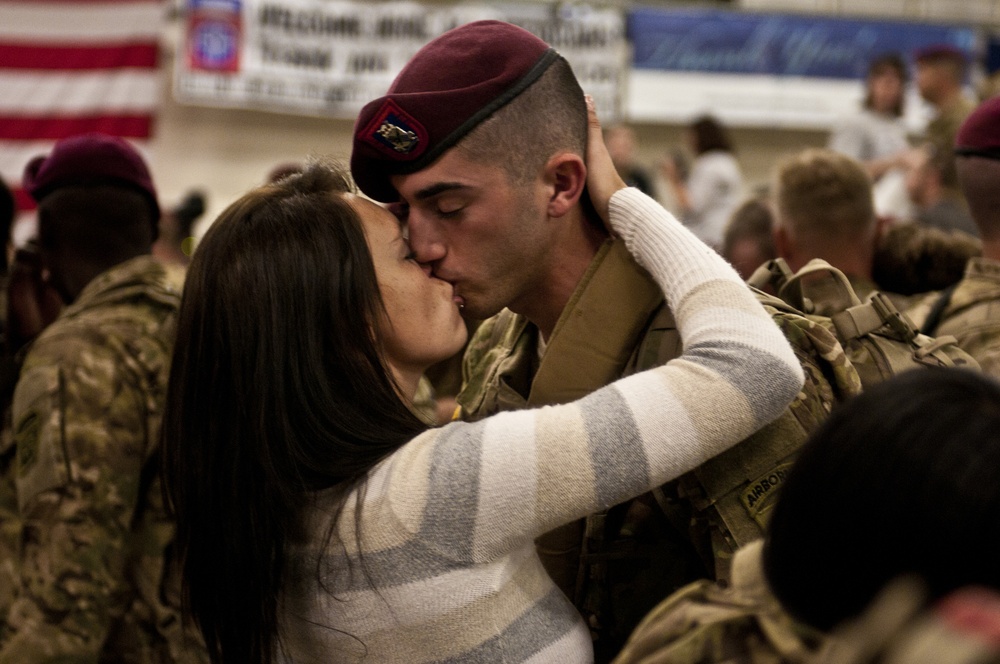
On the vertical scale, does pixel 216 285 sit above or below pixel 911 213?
above

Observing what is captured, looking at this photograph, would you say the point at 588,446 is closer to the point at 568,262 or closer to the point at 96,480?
the point at 568,262

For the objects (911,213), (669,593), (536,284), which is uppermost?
(536,284)

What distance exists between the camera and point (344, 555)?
156cm

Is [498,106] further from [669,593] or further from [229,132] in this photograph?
[229,132]

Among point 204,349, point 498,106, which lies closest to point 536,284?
point 498,106

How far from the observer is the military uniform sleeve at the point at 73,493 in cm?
253

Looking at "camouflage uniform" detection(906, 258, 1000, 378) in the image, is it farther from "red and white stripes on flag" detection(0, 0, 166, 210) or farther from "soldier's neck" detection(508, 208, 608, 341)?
"red and white stripes on flag" detection(0, 0, 166, 210)

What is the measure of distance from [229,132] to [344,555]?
24.8 ft

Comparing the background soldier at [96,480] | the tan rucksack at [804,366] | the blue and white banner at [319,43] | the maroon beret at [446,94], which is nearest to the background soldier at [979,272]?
the tan rucksack at [804,366]

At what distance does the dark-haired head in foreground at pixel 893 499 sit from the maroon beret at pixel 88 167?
2.47m

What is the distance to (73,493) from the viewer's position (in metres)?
2.57

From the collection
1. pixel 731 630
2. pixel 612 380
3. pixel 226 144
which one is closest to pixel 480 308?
pixel 612 380

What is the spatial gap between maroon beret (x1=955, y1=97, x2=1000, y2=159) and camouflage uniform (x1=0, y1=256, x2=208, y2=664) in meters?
2.05

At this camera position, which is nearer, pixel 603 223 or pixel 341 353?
pixel 341 353
